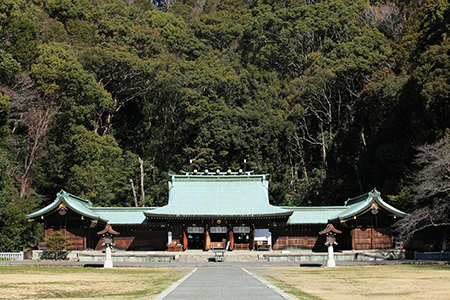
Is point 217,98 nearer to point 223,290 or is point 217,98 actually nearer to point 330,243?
point 330,243

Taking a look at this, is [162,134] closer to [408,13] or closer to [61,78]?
[61,78]

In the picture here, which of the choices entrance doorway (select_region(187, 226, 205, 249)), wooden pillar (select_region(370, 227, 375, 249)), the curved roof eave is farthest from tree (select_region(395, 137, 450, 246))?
entrance doorway (select_region(187, 226, 205, 249))

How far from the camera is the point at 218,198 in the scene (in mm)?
33000

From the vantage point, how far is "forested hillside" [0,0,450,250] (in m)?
33.8

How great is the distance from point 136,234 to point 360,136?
70.7 feet

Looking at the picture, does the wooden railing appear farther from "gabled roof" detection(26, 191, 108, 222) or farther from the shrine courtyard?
"gabled roof" detection(26, 191, 108, 222)

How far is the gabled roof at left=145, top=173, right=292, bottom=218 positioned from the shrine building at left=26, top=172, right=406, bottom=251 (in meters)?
0.06

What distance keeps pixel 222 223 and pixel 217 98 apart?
69.4 feet

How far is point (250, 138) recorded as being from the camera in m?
45.6

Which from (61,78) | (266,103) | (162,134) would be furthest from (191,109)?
(61,78)

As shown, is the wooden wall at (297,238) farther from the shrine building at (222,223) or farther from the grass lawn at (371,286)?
the grass lawn at (371,286)

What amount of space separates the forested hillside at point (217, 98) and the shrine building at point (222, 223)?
102 inches

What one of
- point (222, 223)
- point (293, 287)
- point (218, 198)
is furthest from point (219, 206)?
point (293, 287)

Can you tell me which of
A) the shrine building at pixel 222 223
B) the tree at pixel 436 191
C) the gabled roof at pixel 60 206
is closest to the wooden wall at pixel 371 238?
the shrine building at pixel 222 223
